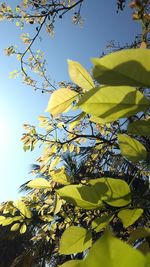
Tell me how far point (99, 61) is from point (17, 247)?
1459 cm

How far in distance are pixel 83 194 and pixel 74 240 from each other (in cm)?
14

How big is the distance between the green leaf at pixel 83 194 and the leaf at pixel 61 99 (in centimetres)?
15

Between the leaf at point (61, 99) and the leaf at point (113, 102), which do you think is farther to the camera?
the leaf at point (61, 99)

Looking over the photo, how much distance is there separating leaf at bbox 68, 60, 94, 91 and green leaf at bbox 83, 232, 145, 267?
0.41 meters

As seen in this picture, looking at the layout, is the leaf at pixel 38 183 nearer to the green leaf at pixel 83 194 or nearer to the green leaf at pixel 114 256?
the green leaf at pixel 83 194

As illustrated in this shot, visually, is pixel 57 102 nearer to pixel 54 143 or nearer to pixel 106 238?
pixel 106 238

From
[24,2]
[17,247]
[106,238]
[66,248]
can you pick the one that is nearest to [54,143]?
[66,248]

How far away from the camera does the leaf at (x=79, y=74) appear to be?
56cm

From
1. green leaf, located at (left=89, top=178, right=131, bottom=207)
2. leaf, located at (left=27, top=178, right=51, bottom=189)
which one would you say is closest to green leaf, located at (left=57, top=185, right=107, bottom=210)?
green leaf, located at (left=89, top=178, right=131, bottom=207)

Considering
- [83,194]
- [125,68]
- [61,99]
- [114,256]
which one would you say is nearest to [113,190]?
[83,194]

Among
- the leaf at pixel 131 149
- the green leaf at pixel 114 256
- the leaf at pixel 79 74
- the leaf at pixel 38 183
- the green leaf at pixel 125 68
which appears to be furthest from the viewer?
the leaf at pixel 38 183

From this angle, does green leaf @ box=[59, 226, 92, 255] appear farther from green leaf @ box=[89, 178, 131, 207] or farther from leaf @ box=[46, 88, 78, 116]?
leaf @ box=[46, 88, 78, 116]

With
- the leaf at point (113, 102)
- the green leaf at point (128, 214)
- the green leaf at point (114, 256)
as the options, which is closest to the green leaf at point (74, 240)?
the green leaf at point (128, 214)

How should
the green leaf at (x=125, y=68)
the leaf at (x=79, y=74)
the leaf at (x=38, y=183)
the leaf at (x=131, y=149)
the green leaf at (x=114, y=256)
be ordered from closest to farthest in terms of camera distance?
the green leaf at (x=114, y=256) < the green leaf at (x=125, y=68) < the leaf at (x=79, y=74) < the leaf at (x=131, y=149) < the leaf at (x=38, y=183)
